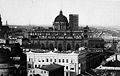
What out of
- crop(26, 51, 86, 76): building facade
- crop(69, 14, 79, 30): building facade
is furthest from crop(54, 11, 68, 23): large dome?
crop(69, 14, 79, 30): building facade

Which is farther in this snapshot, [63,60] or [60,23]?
[60,23]

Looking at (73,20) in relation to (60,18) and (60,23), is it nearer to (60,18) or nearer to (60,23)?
(60,23)

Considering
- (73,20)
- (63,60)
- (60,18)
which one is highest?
(60,18)

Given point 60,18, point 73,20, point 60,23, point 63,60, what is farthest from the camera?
point 73,20

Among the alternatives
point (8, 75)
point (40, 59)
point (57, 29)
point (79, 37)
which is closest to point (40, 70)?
point (8, 75)

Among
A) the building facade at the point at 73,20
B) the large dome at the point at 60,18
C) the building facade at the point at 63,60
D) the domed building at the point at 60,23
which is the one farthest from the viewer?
the building facade at the point at 73,20

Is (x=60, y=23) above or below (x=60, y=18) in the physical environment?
below

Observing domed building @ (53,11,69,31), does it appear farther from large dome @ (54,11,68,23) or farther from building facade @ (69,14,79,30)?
building facade @ (69,14,79,30)

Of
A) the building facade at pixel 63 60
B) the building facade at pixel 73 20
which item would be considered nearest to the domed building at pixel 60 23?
the building facade at pixel 63 60

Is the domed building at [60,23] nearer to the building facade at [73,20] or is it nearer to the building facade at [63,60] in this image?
the building facade at [63,60]

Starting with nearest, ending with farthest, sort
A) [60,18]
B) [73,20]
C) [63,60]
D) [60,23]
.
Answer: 1. [63,60]
2. [60,18]
3. [60,23]
4. [73,20]

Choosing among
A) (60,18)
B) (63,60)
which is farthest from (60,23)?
(63,60)

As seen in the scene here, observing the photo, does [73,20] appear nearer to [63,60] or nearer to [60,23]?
[60,23]
